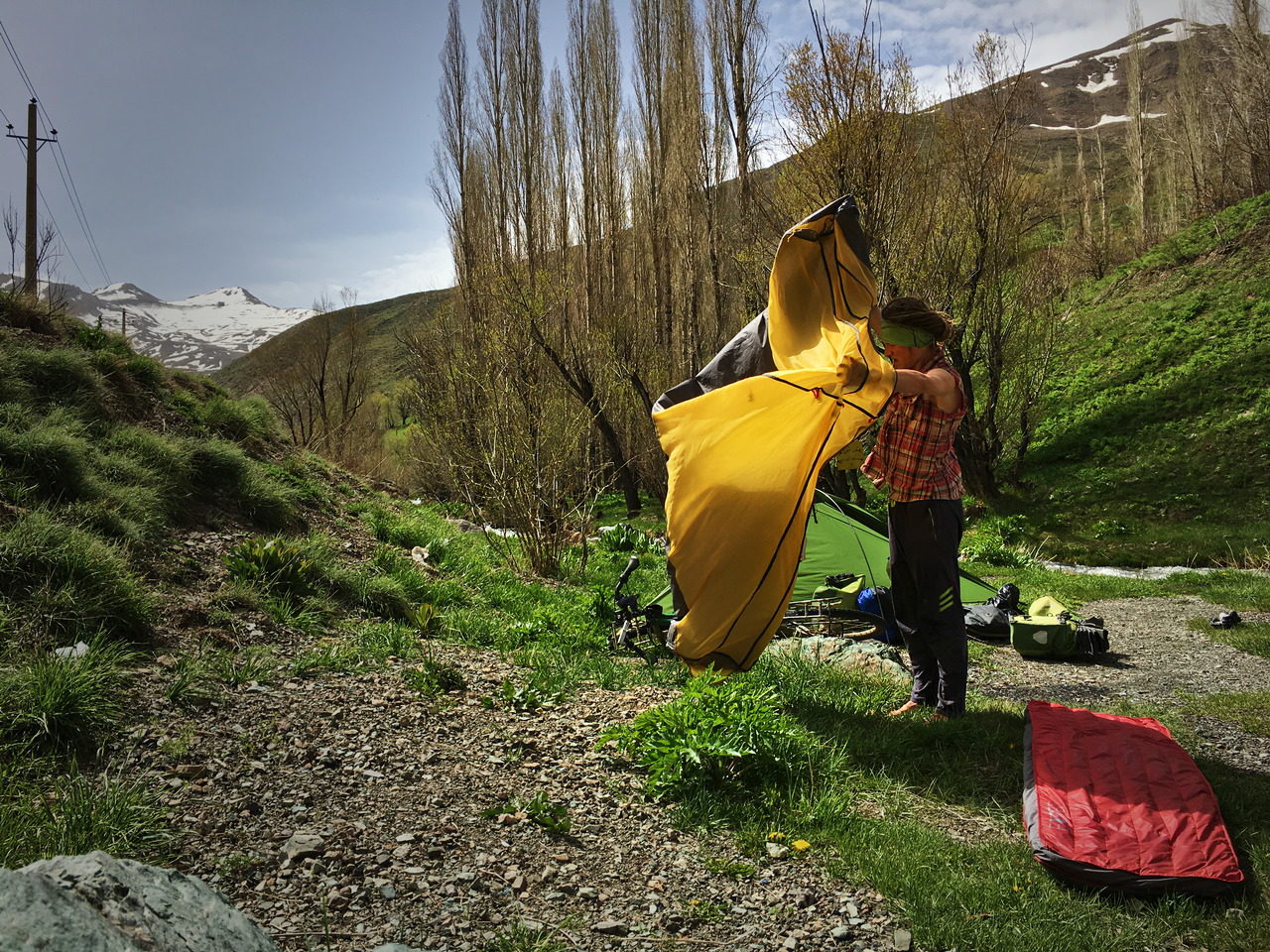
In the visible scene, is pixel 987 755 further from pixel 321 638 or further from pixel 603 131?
pixel 603 131

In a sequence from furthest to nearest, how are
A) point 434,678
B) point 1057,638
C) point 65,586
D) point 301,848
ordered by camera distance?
→ point 1057,638, point 434,678, point 65,586, point 301,848

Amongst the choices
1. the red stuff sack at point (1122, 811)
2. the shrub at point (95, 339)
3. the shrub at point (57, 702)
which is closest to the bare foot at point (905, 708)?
the red stuff sack at point (1122, 811)

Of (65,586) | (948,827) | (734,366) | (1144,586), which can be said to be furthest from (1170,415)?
(65,586)

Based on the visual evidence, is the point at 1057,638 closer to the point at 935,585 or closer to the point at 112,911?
the point at 935,585

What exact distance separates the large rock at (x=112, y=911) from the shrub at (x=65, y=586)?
2.68 meters

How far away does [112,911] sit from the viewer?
4.94 ft

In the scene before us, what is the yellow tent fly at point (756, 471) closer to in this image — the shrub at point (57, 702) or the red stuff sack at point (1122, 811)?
the red stuff sack at point (1122, 811)

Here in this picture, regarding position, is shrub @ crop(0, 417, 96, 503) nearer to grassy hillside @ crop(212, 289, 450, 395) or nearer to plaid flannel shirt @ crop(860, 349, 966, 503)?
plaid flannel shirt @ crop(860, 349, 966, 503)

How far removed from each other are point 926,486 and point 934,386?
0.51 metres

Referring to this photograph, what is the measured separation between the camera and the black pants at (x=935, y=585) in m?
3.69

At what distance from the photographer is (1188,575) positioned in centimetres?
883

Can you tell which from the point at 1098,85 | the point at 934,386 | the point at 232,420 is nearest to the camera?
the point at 934,386

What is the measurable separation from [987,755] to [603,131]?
1771 cm

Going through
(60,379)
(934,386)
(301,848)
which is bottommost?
(301,848)
